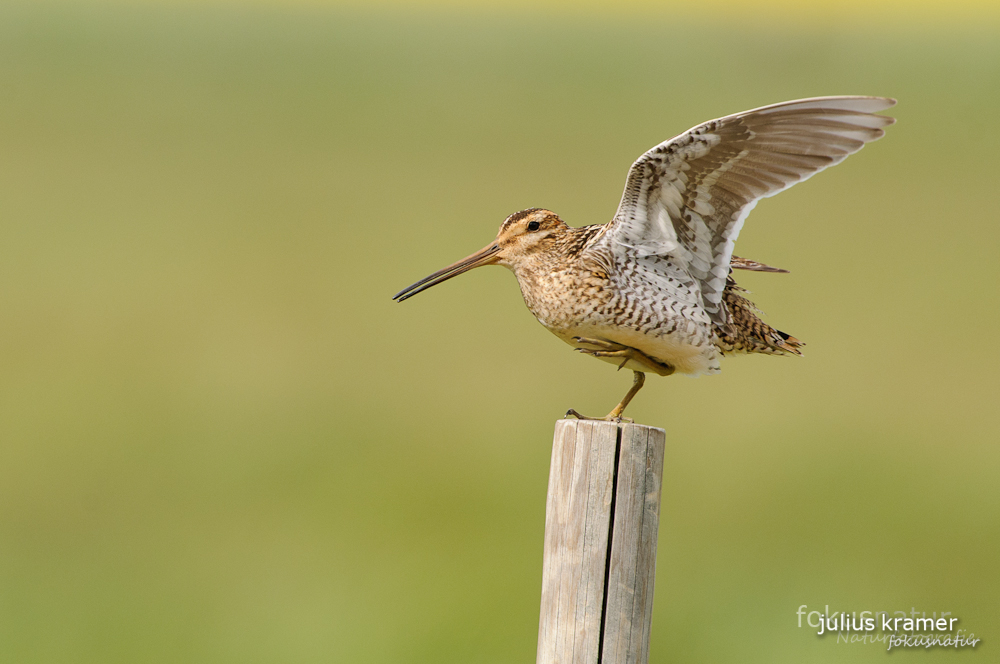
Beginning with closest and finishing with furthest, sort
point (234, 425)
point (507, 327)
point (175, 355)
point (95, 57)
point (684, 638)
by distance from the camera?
point (684, 638) → point (234, 425) → point (175, 355) → point (507, 327) → point (95, 57)

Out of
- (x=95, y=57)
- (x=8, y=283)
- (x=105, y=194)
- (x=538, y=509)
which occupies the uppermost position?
(x=95, y=57)

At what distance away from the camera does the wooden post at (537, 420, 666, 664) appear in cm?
363

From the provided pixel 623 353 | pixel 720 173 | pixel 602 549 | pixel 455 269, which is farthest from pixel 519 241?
pixel 602 549

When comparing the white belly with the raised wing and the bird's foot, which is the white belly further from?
the bird's foot

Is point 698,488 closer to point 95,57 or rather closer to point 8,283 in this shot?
point 8,283

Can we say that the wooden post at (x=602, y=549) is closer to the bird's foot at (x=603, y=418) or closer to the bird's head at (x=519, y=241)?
the bird's foot at (x=603, y=418)

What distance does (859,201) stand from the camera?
68.5 ft

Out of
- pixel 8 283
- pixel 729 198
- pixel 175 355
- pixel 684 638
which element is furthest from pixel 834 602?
pixel 8 283

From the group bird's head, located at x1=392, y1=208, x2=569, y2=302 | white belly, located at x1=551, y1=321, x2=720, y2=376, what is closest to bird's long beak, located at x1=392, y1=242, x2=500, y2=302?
bird's head, located at x1=392, y1=208, x2=569, y2=302

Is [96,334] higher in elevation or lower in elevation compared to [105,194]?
lower

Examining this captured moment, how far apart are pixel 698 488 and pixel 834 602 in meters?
2.78

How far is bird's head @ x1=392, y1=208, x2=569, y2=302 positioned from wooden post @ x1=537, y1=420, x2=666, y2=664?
1.91m

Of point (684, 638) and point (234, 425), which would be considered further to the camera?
point (234, 425)

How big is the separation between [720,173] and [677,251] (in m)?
0.42
